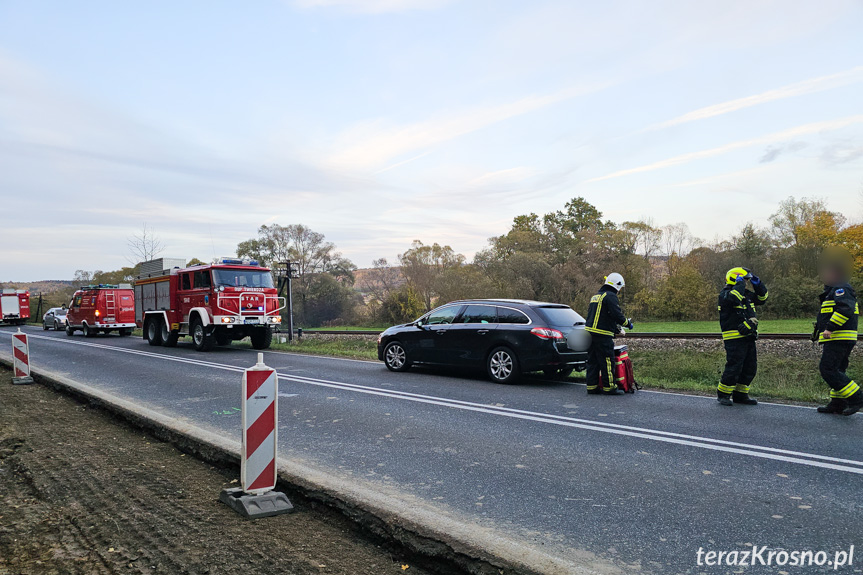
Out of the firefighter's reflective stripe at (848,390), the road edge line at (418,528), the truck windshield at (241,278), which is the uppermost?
the truck windshield at (241,278)

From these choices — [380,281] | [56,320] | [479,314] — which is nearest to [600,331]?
[479,314]

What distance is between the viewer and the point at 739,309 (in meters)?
8.21

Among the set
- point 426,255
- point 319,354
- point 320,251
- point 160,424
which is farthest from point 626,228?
point 160,424

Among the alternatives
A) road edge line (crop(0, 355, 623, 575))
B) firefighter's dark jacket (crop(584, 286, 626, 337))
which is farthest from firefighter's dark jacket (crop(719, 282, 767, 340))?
road edge line (crop(0, 355, 623, 575))

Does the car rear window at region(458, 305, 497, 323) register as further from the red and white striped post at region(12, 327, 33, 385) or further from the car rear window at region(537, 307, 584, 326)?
the red and white striped post at region(12, 327, 33, 385)

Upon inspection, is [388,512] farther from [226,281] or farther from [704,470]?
[226,281]

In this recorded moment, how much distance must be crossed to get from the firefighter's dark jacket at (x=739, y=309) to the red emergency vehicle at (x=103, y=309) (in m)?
27.4

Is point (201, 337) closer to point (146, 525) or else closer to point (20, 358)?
point (20, 358)

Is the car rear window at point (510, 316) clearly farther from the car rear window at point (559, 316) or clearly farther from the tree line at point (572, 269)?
the tree line at point (572, 269)

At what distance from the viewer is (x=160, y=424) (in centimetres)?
654

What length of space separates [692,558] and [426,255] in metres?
57.8

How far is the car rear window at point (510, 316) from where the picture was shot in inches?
429

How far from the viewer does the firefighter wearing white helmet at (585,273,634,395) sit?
9.59m

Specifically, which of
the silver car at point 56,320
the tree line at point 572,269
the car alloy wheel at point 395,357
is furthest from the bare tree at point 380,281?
the car alloy wheel at point 395,357
